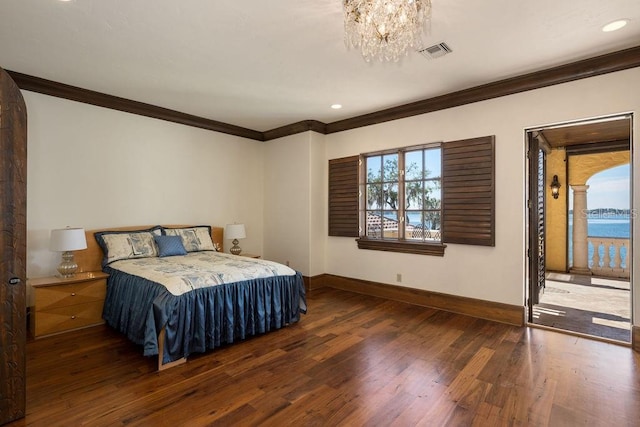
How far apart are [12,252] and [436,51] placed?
3.41 m

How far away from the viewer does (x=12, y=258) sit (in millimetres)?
1863

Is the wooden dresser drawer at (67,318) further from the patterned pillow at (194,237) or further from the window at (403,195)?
the window at (403,195)

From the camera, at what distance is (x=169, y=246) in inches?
160

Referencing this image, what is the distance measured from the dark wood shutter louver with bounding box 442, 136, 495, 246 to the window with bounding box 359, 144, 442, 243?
16cm

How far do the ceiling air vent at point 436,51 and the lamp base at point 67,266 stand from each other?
4.11m

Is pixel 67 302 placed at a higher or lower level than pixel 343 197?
lower

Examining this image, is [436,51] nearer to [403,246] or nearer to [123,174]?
[403,246]

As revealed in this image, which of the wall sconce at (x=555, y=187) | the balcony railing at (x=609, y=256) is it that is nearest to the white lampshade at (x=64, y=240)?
the wall sconce at (x=555, y=187)

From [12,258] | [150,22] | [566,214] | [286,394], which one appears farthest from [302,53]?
[566,214]

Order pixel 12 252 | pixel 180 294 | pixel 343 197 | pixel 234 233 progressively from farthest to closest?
pixel 343 197
pixel 234 233
pixel 180 294
pixel 12 252

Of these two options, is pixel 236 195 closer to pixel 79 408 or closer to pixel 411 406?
pixel 79 408

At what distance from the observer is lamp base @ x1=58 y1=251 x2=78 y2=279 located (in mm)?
3447

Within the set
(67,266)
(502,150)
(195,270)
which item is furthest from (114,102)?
(502,150)

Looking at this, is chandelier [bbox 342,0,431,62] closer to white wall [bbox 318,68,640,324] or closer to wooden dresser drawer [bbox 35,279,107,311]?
white wall [bbox 318,68,640,324]
